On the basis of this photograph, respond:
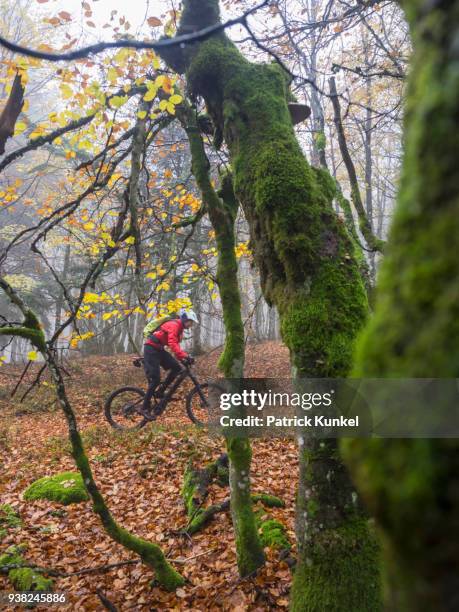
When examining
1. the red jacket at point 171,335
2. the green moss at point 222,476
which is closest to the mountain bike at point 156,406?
the red jacket at point 171,335

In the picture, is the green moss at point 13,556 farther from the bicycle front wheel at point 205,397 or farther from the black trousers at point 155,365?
the bicycle front wheel at point 205,397

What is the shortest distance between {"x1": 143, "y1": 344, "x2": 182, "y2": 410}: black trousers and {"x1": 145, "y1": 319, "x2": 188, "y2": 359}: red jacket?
167 millimetres

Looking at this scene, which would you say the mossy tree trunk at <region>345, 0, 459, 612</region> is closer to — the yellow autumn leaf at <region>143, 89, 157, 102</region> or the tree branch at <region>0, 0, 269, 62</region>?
the tree branch at <region>0, 0, 269, 62</region>

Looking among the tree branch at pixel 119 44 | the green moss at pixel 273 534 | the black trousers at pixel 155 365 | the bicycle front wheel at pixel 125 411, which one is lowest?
the green moss at pixel 273 534

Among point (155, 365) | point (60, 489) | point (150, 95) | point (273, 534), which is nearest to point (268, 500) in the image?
point (273, 534)

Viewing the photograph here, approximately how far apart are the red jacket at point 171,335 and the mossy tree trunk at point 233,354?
4621mm

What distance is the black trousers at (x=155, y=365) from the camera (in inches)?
325

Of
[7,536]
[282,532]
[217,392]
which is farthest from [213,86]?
[217,392]

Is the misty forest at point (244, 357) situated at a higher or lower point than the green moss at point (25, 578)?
higher

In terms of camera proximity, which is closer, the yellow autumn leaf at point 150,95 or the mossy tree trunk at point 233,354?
the mossy tree trunk at point 233,354

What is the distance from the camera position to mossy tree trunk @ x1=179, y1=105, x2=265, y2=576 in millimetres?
3234

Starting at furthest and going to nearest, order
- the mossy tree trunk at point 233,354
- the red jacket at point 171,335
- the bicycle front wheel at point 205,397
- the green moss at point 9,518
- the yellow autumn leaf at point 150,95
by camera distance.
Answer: the bicycle front wheel at point 205,397, the red jacket at point 171,335, the green moss at point 9,518, the yellow autumn leaf at point 150,95, the mossy tree trunk at point 233,354

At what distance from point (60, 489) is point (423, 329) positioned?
6.65 metres

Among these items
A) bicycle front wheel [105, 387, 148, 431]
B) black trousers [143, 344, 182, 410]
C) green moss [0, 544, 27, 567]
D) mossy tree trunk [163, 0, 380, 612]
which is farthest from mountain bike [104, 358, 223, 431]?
mossy tree trunk [163, 0, 380, 612]
